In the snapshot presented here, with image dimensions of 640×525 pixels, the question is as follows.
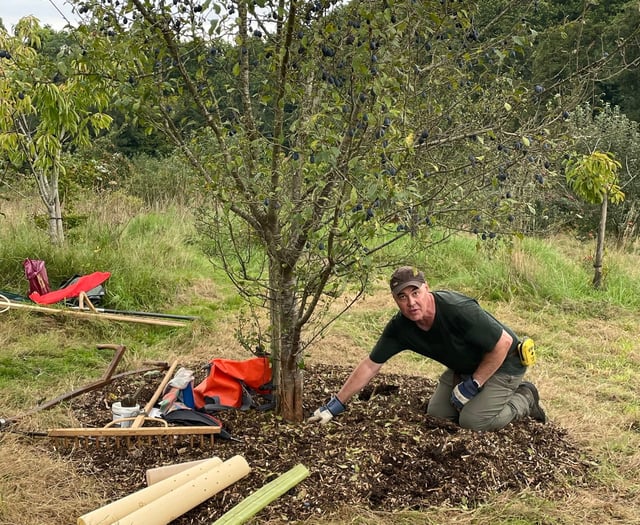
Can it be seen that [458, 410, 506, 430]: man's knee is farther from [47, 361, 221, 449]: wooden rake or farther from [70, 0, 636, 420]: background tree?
[47, 361, 221, 449]: wooden rake

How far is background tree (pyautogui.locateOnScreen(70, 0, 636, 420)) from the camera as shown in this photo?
7.50 feet

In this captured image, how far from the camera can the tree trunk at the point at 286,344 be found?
10.7ft

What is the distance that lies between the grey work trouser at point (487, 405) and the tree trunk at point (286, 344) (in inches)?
33.3

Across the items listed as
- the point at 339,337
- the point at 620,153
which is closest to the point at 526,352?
the point at 339,337

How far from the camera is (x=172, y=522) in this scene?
8.87 ft

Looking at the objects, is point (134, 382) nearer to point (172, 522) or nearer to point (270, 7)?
point (172, 522)

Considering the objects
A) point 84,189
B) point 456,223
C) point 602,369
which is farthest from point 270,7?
point 84,189

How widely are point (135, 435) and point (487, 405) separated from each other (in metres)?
1.90

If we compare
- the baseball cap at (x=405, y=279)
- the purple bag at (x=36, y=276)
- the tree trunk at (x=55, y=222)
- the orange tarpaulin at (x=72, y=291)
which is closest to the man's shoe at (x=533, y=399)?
the baseball cap at (x=405, y=279)

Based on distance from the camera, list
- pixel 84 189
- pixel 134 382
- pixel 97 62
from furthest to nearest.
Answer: pixel 84 189
pixel 134 382
pixel 97 62

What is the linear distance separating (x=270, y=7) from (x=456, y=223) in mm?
1386

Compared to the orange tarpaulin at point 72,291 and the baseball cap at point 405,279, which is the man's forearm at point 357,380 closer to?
the baseball cap at point 405,279

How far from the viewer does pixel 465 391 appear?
3.47 metres

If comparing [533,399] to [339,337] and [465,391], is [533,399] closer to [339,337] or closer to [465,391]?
[465,391]
